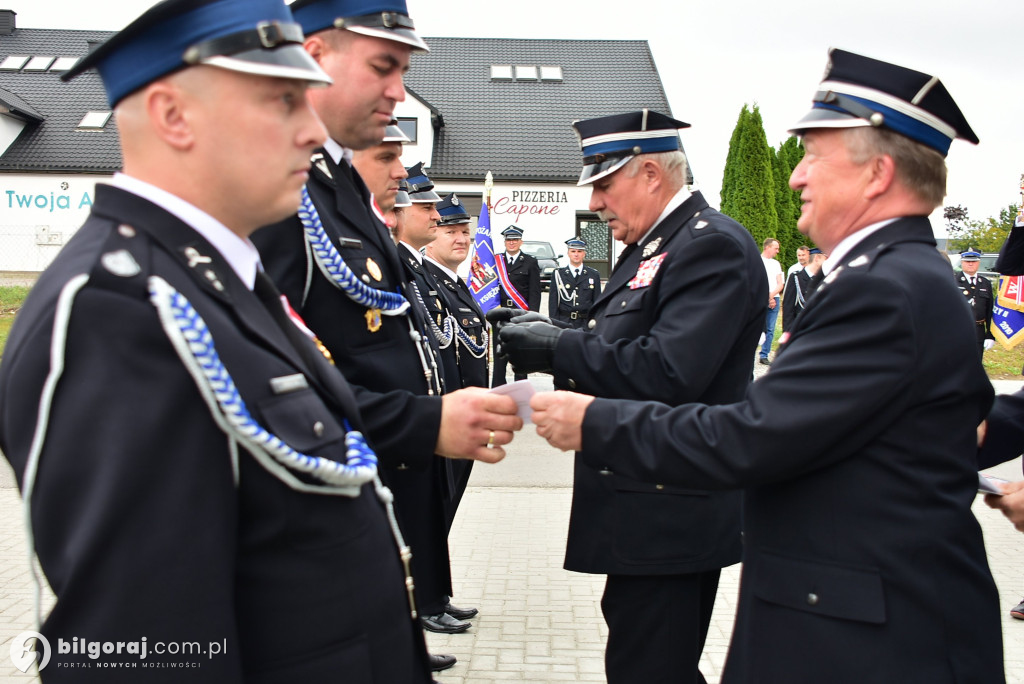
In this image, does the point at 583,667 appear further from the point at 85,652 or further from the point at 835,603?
the point at 85,652

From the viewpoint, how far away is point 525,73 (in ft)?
107

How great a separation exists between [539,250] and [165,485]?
21957 mm

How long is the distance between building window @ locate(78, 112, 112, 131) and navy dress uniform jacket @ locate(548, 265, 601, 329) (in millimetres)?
19781

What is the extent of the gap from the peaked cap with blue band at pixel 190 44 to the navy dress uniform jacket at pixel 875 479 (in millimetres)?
1193

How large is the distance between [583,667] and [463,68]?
31.2 meters

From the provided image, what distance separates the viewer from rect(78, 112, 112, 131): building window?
27453mm

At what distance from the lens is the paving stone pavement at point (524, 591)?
3.91 metres

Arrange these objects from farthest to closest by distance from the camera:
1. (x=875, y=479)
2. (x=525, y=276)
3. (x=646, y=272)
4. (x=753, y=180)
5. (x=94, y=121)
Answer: (x=753, y=180)
(x=94, y=121)
(x=525, y=276)
(x=646, y=272)
(x=875, y=479)

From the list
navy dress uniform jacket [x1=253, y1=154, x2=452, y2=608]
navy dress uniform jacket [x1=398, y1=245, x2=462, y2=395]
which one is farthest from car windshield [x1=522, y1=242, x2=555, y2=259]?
navy dress uniform jacket [x1=253, y1=154, x2=452, y2=608]

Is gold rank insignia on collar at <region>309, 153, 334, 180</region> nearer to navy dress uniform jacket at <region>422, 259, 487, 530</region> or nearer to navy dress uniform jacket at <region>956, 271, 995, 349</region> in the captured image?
navy dress uniform jacket at <region>422, 259, 487, 530</region>

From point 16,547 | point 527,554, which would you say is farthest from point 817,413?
point 16,547

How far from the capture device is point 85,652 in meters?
1.22

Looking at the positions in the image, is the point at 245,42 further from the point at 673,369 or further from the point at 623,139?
the point at 623,139

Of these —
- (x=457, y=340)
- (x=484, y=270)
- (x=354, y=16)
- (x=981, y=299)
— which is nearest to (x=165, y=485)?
(x=354, y=16)
